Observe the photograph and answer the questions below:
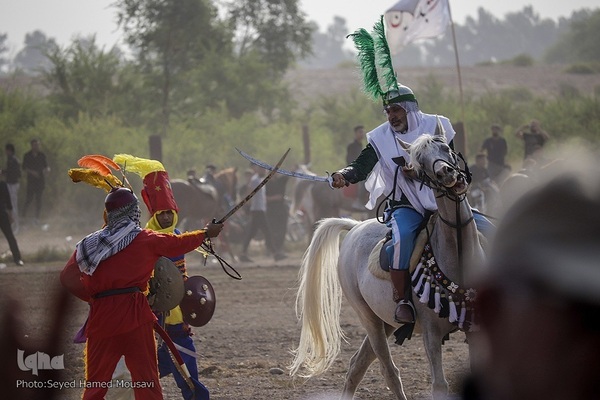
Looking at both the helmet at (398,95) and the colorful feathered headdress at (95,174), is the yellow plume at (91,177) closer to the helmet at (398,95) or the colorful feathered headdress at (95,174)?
the colorful feathered headdress at (95,174)

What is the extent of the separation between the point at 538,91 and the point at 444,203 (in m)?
64.9

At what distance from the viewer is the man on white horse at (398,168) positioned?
6.38 m

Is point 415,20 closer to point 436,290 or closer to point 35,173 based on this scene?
point 35,173

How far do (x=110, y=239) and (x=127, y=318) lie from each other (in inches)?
17.2

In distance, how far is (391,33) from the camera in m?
21.9

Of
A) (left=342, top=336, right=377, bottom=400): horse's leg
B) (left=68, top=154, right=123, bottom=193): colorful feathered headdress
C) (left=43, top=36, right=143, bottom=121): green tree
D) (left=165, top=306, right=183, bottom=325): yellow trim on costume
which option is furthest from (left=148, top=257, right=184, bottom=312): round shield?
(left=43, top=36, right=143, bottom=121): green tree

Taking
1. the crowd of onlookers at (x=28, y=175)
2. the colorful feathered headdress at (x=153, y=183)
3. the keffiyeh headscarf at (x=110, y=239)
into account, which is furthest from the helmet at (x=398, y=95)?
the crowd of onlookers at (x=28, y=175)

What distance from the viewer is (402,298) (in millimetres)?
6352

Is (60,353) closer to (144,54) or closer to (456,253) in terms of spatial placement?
(456,253)

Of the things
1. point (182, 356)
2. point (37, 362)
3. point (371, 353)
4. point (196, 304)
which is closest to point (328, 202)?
point (37, 362)

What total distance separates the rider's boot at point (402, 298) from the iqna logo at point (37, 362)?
2695 mm

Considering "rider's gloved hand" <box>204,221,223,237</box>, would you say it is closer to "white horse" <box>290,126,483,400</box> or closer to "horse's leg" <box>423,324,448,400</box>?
"white horse" <box>290,126,483,400</box>

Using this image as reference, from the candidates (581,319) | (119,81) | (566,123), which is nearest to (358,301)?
(581,319)

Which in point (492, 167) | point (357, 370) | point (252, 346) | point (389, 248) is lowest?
point (252, 346)
